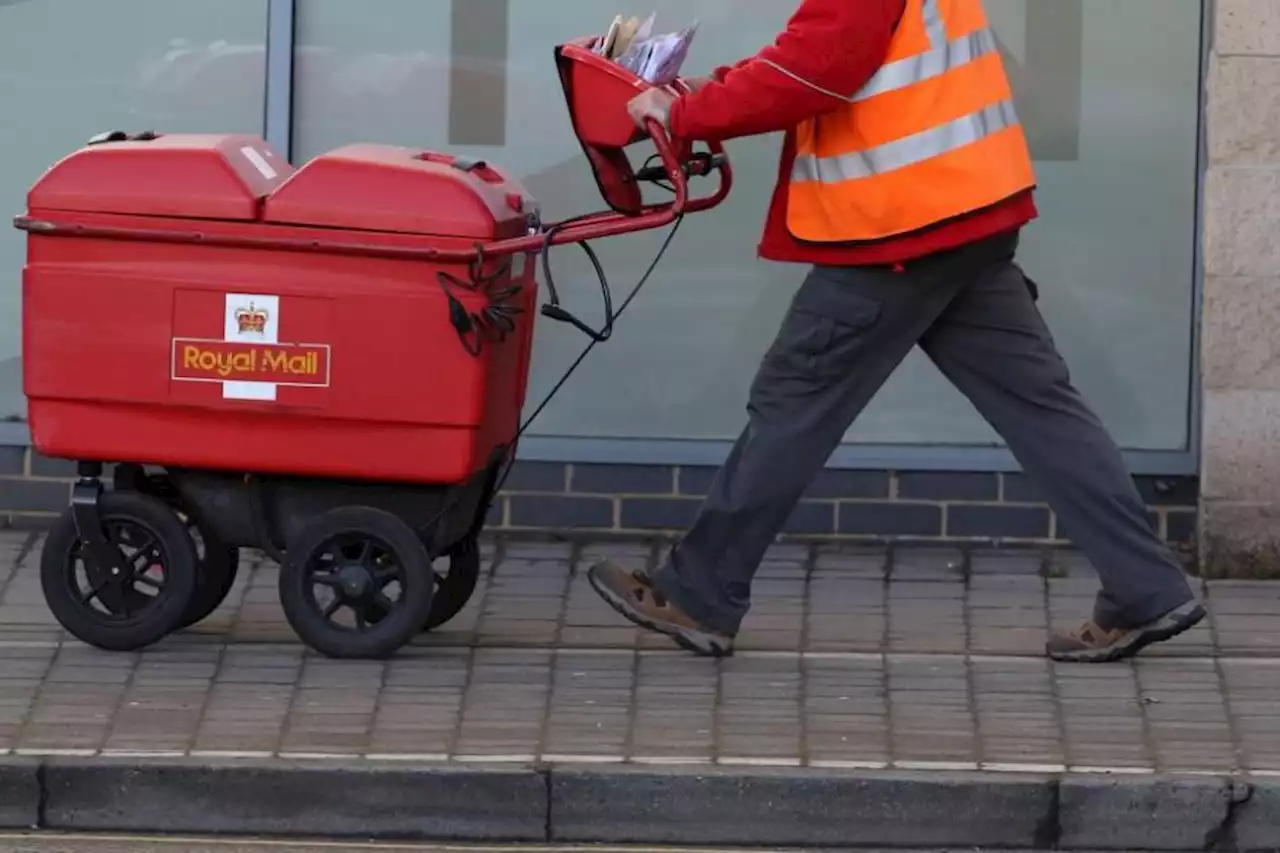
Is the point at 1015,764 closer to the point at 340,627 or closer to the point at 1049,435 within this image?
the point at 1049,435

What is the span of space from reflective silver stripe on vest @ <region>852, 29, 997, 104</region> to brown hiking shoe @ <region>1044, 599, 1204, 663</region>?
52.9 inches

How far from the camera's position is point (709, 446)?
757 centimetres

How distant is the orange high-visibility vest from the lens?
581 cm

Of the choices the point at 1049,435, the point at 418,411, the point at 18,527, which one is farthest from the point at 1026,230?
the point at 18,527

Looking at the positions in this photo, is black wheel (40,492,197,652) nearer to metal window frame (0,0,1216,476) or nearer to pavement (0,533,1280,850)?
pavement (0,533,1280,850)

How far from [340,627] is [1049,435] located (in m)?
1.66

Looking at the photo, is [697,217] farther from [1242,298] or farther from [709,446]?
[1242,298]

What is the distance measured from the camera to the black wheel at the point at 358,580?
6.04 meters

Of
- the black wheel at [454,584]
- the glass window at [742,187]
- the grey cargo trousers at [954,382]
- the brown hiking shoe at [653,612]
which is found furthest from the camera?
the glass window at [742,187]

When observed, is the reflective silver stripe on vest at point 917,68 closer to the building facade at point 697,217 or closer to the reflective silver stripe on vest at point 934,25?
the reflective silver stripe on vest at point 934,25

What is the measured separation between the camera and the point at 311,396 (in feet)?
19.3

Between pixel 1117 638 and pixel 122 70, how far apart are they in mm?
3228

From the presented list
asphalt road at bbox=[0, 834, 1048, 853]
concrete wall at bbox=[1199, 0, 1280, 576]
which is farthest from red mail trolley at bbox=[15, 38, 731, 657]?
concrete wall at bbox=[1199, 0, 1280, 576]

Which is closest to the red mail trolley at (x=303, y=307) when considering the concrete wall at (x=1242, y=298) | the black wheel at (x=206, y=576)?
the black wheel at (x=206, y=576)
